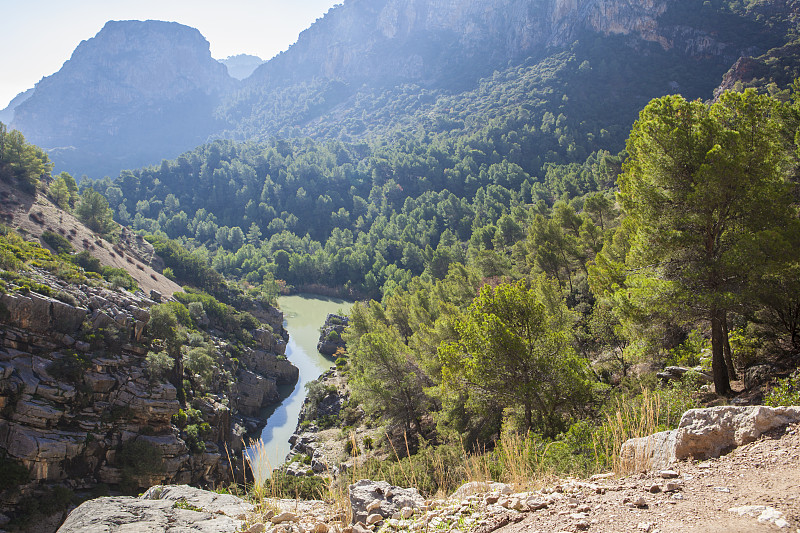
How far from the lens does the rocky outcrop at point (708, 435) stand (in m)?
5.62

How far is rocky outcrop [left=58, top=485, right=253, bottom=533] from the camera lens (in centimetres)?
633

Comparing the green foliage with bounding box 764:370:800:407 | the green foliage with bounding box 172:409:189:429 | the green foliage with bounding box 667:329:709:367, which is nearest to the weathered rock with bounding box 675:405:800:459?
the green foliage with bounding box 764:370:800:407

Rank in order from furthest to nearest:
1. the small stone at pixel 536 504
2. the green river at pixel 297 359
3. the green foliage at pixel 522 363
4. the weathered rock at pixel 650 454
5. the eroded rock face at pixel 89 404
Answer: the green river at pixel 297 359
the eroded rock face at pixel 89 404
the green foliage at pixel 522 363
the weathered rock at pixel 650 454
the small stone at pixel 536 504

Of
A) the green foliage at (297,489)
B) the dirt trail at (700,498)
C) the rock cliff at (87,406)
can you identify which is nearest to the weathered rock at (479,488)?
the dirt trail at (700,498)

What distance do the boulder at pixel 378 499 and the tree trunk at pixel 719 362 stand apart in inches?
359

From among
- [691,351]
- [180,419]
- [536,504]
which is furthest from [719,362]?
[180,419]

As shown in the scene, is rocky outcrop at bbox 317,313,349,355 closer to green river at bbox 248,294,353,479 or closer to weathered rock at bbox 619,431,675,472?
green river at bbox 248,294,353,479

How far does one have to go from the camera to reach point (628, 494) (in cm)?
507

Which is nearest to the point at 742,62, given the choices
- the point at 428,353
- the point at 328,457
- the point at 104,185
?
the point at 428,353

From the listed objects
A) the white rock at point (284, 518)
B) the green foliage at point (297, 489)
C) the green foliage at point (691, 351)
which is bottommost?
the green foliage at point (297, 489)

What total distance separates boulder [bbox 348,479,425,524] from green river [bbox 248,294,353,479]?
1585mm

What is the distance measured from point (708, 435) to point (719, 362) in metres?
6.89

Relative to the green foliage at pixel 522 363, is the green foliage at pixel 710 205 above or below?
above

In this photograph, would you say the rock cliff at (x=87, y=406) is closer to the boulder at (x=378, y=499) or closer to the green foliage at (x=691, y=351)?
the boulder at (x=378, y=499)
